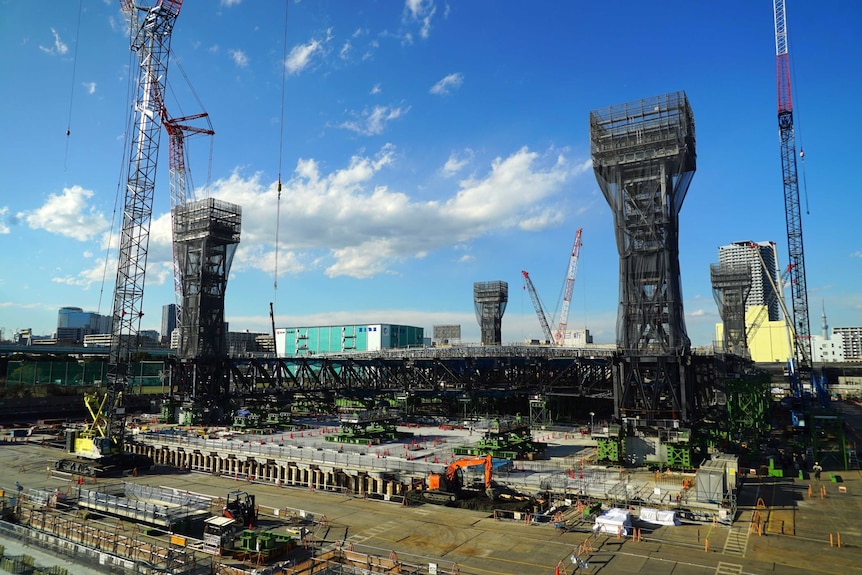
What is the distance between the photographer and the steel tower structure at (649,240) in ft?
233

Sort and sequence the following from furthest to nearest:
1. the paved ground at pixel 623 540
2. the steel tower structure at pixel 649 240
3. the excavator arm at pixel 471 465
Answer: the steel tower structure at pixel 649 240 < the excavator arm at pixel 471 465 < the paved ground at pixel 623 540

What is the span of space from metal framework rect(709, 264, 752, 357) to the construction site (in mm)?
58896

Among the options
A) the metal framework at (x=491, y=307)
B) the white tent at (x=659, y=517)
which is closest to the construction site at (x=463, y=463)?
the white tent at (x=659, y=517)

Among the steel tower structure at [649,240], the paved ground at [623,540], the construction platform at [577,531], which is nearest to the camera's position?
the paved ground at [623,540]

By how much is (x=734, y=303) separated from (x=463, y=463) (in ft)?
498

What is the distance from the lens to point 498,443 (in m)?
63.2

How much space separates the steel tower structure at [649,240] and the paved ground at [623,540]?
70.9 ft

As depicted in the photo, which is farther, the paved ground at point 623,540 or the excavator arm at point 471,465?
the excavator arm at point 471,465

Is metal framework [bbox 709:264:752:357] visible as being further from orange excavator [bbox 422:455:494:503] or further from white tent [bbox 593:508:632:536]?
white tent [bbox 593:508:632:536]

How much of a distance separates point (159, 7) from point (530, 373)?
97.4 m

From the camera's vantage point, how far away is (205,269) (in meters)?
105

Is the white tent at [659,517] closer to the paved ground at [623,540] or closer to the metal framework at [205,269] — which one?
the paved ground at [623,540]

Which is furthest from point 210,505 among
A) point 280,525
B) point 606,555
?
point 606,555

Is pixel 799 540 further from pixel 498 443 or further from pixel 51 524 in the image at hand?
pixel 51 524
